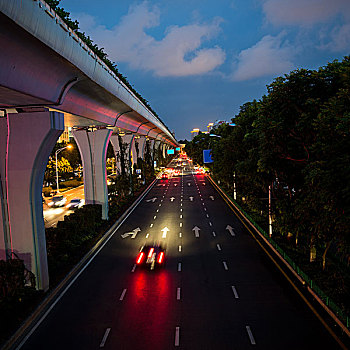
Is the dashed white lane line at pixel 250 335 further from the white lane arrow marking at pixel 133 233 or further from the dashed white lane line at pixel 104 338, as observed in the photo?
the white lane arrow marking at pixel 133 233

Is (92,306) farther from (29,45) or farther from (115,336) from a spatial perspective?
(29,45)

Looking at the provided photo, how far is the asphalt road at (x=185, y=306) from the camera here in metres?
11.7

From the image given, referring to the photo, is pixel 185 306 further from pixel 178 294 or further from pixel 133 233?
pixel 133 233

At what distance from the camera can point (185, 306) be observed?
14273mm

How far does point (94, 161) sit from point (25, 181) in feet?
54.2

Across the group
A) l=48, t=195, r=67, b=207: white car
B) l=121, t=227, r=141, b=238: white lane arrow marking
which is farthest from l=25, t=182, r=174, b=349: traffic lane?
l=48, t=195, r=67, b=207: white car

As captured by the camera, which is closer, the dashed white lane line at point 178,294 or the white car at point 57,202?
the dashed white lane line at point 178,294

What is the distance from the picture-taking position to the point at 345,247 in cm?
1092

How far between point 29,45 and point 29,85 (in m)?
1.71

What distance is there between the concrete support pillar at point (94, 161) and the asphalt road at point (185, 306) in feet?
26.2

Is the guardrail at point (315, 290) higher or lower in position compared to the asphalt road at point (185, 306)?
higher

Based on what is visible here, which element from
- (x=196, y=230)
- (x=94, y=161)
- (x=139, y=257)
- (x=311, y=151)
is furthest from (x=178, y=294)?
(x=94, y=161)

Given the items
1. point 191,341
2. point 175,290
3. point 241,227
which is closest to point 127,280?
point 175,290

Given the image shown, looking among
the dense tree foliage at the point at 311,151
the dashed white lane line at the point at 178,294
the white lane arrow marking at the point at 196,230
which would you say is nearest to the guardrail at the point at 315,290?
the dense tree foliage at the point at 311,151
